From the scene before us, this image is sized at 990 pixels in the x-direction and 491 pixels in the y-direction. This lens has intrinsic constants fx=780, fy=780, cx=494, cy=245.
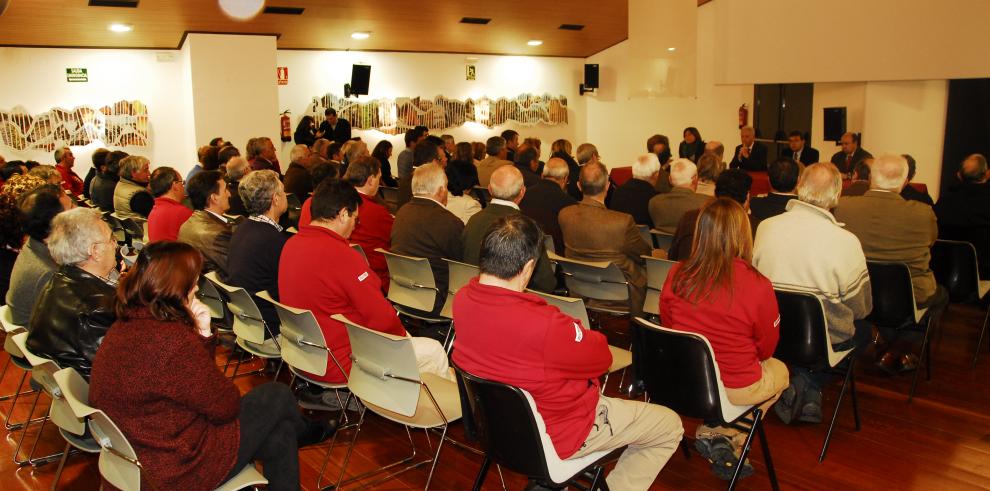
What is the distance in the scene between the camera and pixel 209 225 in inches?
188

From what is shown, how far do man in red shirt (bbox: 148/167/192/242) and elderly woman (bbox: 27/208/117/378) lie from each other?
6.50 feet

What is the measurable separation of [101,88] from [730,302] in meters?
11.0

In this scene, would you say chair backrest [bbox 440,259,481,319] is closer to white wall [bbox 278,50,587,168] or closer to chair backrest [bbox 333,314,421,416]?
chair backrest [bbox 333,314,421,416]

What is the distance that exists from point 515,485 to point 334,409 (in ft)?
3.81

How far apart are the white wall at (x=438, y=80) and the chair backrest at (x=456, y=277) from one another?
876 centimetres

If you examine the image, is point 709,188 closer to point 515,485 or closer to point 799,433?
point 799,433

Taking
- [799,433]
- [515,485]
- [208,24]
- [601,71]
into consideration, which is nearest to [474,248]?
Result: [515,485]

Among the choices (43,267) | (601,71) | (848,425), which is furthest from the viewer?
(601,71)

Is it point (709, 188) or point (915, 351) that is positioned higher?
point (709, 188)

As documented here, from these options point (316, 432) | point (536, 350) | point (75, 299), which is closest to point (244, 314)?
point (316, 432)

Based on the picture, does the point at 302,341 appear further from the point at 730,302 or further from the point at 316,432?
the point at 730,302

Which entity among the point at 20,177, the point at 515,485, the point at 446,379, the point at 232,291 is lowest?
the point at 515,485

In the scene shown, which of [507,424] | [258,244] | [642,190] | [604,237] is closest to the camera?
[507,424]

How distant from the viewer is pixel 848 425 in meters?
4.01
